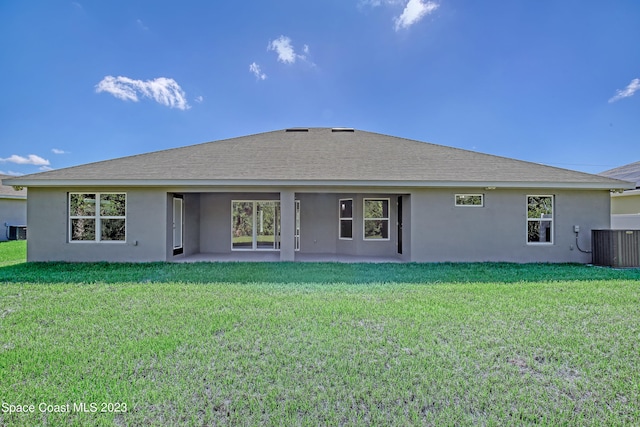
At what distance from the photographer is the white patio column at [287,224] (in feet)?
33.0

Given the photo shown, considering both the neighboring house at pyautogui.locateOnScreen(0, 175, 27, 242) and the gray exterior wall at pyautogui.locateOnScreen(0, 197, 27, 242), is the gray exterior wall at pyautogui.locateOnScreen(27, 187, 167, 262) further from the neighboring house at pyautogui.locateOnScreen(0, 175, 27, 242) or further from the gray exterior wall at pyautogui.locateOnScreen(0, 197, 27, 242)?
the gray exterior wall at pyautogui.locateOnScreen(0, 197, 27, 242)

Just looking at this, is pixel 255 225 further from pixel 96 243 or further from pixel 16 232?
pixel 16 232

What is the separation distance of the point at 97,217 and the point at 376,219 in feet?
30.8

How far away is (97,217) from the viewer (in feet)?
32.6

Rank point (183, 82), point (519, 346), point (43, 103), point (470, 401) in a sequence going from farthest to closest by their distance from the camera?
point (183, 82) < point (43, 103) < point (519, 346) < point (470, 401)

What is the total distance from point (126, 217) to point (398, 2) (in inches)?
518

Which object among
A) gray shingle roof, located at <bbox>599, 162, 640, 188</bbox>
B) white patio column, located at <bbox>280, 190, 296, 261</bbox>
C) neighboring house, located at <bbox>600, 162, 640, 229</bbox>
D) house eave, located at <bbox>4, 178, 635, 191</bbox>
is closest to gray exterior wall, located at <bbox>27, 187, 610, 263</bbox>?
house eave, located at <bbox>4, 178, 635, 191</bbox>

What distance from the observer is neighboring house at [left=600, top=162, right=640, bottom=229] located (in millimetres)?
11844

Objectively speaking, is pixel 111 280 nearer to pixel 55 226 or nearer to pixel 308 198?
pixel 55 226

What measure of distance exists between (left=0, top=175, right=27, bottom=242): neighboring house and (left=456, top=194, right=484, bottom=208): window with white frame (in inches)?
899

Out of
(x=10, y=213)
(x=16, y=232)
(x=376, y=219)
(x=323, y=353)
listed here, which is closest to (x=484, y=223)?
(x=376, y=219)

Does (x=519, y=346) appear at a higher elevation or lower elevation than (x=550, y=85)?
lower

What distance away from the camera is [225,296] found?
19.3ft

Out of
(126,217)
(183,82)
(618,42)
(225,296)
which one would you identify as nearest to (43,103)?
(183,82)
